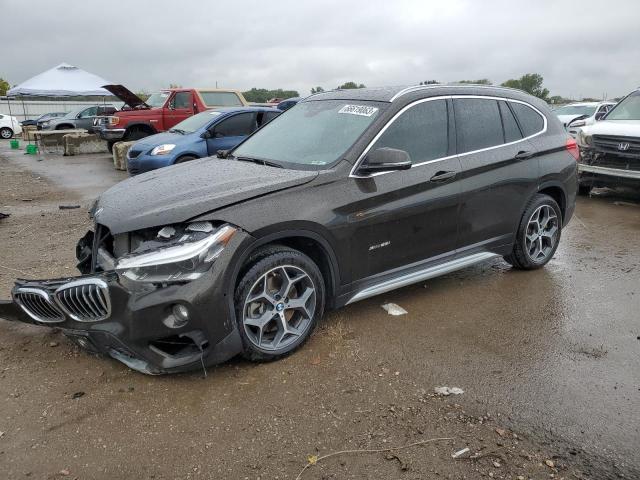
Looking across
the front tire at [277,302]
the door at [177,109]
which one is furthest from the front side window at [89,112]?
the front tire at [277,302]

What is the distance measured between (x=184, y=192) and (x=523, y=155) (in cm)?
317

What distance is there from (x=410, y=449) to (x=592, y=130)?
838 cm

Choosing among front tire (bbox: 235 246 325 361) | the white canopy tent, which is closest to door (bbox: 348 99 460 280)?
front tire (bbox: 235 246 325 361)

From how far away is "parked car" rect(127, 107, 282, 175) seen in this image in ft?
→ 32.1

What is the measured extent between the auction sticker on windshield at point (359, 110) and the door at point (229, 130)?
238 inches

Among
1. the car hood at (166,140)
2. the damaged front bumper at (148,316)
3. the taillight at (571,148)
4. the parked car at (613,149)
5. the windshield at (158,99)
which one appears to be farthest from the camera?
the windshield at (158,99)

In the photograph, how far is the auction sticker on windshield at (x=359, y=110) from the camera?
4082 mm

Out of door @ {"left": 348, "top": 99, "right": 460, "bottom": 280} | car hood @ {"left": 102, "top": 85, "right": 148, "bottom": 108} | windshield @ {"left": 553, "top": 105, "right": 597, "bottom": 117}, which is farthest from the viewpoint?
windshield @ {"left": 553, "top": 105, "right": 597, "bottom": 117}

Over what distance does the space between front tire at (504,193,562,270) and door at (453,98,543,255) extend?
0.14 metres

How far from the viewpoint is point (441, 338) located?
3914mm

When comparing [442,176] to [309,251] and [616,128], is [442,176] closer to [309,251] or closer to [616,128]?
[309,251]

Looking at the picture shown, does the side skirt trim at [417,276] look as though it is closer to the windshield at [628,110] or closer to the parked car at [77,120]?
the windshield at [628,110]

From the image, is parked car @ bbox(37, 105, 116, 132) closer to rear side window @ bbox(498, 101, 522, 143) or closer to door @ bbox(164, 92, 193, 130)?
door @ bbox(164, 92, 193, 130)

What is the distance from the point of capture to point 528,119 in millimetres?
5086
